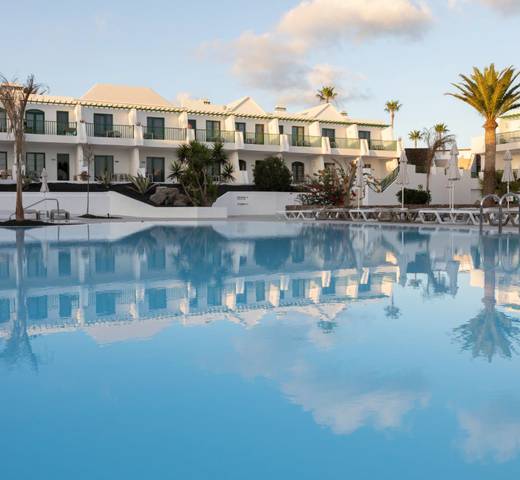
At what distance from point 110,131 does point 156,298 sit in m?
33.3

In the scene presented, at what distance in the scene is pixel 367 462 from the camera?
2908 millimetres

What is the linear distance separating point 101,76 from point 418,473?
4353 centimetres

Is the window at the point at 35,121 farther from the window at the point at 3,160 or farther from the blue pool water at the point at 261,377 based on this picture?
the blue pool water at the point at 261,377

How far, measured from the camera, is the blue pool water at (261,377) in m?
2.96

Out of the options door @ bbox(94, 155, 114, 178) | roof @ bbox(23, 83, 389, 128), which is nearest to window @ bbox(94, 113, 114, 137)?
roof @ bbox(23, 83, 389, 128)

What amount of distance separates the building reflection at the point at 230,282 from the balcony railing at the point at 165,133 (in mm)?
24423

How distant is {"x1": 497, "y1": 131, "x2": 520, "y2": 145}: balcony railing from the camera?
1727 inches

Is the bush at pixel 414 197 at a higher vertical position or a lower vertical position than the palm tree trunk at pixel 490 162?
lower

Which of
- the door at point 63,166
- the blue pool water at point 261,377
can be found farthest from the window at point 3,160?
the blue pool water at point 261,377

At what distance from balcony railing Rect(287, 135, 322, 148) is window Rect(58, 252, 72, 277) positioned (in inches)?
1280

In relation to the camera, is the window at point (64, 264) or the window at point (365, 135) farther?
the window at point (365, 135)

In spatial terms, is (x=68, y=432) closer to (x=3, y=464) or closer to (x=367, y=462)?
(x=3, y=464)

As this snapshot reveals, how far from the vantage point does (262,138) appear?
143ft

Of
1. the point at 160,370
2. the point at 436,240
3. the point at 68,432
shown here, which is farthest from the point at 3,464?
the point at 436,240
